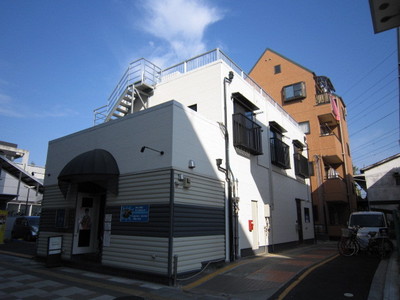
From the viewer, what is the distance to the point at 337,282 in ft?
25.1

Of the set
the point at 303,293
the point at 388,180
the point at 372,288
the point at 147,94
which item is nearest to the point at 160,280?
the point at 303,293

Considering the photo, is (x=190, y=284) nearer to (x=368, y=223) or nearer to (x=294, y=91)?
(x=368, y=223)

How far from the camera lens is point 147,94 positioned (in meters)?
14.3

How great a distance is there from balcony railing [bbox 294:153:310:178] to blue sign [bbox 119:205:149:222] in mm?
13094

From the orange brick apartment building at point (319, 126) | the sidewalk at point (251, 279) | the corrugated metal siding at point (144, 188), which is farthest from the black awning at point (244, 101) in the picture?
the orange brick apartment building at point (319, 126)

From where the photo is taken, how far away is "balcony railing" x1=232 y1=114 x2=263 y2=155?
1191 centimetres

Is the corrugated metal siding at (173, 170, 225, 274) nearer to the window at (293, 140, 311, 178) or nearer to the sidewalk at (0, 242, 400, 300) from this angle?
the sidewalk at (0, 242, 400, 300)

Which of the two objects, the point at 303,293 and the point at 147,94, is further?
the point at 147,94

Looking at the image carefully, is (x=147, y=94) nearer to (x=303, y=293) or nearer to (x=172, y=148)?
(x=172, y=148)

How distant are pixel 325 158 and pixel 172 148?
19.9 m

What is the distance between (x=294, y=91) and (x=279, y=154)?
12440mm

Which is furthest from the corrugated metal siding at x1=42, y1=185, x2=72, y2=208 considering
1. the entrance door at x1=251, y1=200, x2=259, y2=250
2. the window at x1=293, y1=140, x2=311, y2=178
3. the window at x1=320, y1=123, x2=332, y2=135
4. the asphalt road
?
the window at x1=320, y1=123, x2=332, y2=135

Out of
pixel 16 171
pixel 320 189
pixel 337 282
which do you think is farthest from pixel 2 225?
pixel 320 189

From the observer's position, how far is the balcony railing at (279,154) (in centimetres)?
1559
